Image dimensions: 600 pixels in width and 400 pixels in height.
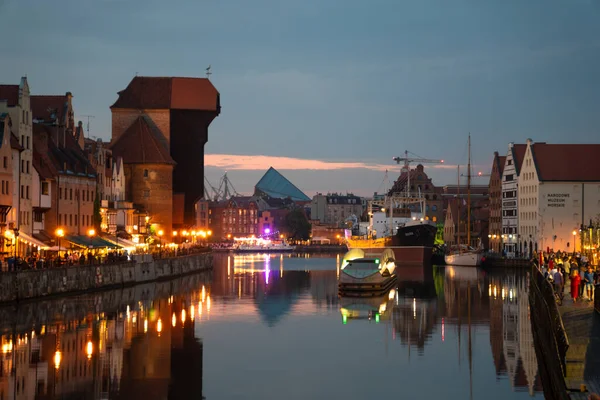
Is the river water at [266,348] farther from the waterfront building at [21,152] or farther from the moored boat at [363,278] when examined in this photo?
the waterfront building at [21,152]

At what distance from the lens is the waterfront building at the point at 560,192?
126 metres

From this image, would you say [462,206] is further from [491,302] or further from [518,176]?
[491,302]

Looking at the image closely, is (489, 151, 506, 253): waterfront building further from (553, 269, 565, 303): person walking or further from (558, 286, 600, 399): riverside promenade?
(558, 286, 600, 399): riverside promenade

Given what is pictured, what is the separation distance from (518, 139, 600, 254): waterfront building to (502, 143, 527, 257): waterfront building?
25.1ft

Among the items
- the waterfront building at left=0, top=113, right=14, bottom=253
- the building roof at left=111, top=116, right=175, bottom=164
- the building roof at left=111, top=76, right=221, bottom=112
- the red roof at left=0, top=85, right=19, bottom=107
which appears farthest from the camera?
the building roof at left=111, top=76, right=221, bottom=112

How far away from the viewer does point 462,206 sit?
618ft

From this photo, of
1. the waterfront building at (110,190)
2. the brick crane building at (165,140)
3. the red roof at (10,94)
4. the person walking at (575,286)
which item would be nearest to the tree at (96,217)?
the waterfront building at (110,190)

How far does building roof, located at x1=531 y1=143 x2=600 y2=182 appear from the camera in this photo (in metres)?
127

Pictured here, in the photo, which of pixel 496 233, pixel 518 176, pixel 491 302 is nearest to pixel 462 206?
pixel 496 233

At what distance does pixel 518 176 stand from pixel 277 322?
95793mm

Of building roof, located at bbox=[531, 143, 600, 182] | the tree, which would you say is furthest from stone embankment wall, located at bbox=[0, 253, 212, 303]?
building roof, located at bbox=[531, 143, 600, 182]

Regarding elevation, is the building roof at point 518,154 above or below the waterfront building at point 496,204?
above

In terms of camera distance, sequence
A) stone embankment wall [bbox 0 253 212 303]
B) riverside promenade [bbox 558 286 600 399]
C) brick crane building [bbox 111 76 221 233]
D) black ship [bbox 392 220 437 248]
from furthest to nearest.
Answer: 1. black ship [bbox 392 220 437 248]
2. brick crane building [bbox 111 76 221 233]
3. stone embankment wall [bbox 0 253 212 303]
4. riverside promenade [bbox 558 286 600 399]

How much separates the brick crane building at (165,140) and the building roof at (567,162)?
45.3 meters
